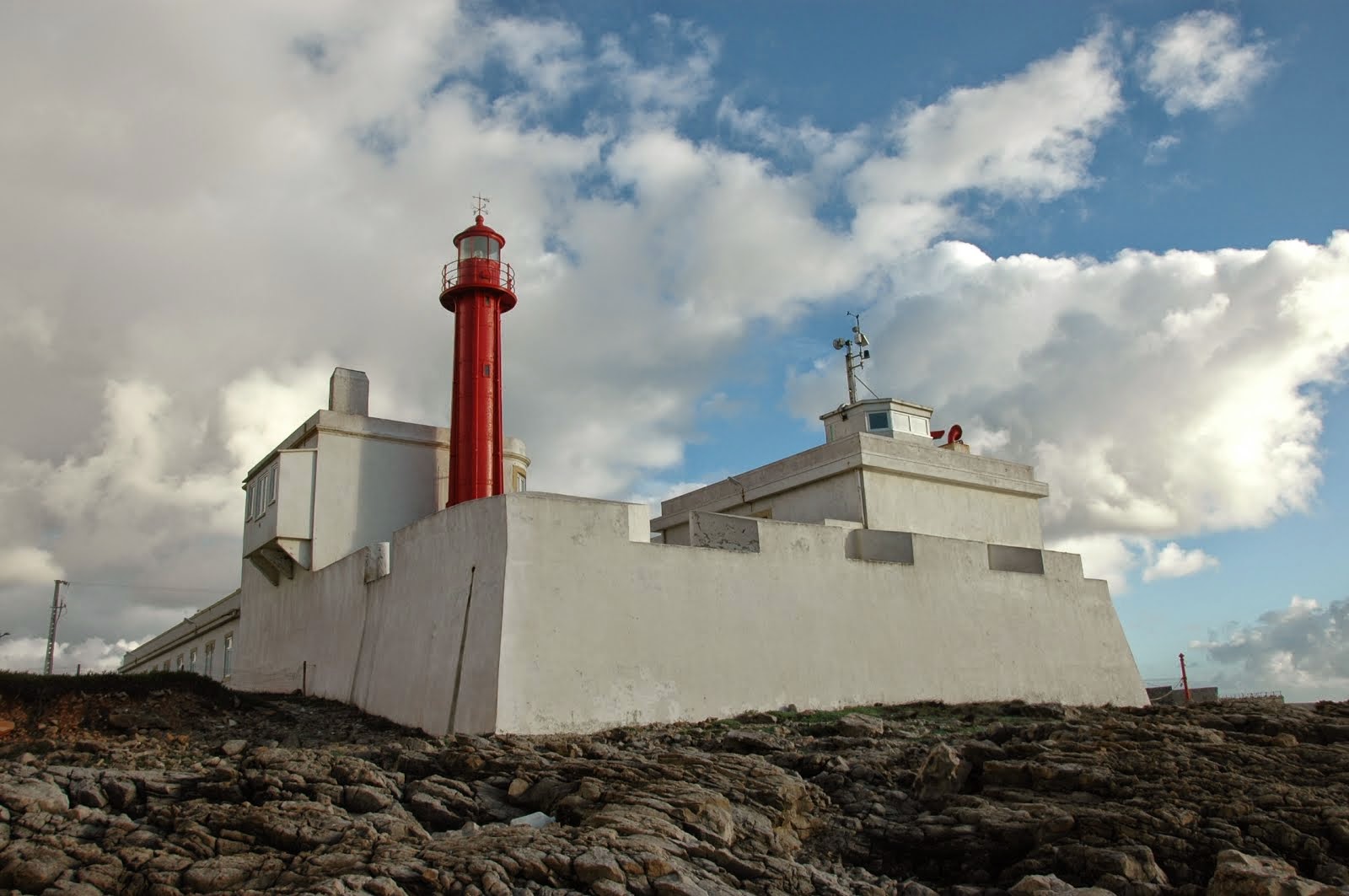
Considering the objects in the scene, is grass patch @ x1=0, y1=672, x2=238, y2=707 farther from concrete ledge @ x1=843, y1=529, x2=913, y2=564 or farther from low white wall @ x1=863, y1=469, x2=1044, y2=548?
low white wall @ x1=863, y1=469, x2=1044, y2=548

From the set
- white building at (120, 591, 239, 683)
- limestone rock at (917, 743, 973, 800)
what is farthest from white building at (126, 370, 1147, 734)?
limestone rock at (917, 743, 973, 800)

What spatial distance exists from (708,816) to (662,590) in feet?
23.4

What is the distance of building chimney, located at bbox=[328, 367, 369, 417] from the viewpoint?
23.7 m

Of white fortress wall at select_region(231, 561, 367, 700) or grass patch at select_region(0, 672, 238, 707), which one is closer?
grass patch at select_region(0, 672, 238, 707)

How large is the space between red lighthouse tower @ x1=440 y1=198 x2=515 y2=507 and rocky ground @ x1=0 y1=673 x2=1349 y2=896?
9127 millimetres

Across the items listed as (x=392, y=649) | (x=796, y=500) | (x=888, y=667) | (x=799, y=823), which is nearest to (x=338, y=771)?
(x=799, y=823)

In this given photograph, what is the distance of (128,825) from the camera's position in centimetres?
962

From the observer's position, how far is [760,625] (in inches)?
722

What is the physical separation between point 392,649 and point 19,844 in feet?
31.4

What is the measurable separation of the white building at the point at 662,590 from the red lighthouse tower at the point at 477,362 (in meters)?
1.48

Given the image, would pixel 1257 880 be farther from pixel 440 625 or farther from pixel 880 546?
pixel 880 546

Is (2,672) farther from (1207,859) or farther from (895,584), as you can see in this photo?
(1207,859)

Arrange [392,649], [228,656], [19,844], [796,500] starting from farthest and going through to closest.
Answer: [228,656] < [796,500] < [392,649] < [19,844]

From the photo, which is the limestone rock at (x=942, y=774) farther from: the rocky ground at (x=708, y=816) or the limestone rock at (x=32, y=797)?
the limestone rock at (x=32, y=797)
